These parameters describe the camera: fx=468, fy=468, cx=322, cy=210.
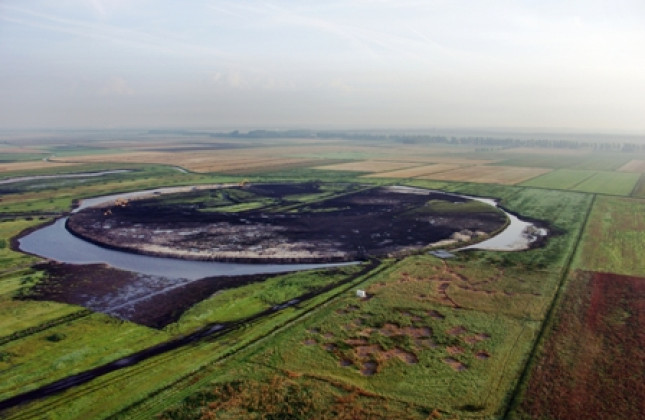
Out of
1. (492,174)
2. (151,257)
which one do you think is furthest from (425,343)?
(492,174)

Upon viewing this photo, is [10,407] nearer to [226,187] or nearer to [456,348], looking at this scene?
[456,348]

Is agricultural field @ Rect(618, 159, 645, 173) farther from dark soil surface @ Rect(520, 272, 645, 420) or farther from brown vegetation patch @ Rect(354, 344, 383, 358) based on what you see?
brown vegetation patch @ Rect(354, 344, 383, 358)

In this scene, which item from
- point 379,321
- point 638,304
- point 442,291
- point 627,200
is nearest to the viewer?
point 379,321

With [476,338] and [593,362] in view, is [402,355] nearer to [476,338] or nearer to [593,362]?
[476,338]

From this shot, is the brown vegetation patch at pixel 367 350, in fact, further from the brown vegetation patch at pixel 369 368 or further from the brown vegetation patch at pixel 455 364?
the brown vegetation patch at pixel 455 364

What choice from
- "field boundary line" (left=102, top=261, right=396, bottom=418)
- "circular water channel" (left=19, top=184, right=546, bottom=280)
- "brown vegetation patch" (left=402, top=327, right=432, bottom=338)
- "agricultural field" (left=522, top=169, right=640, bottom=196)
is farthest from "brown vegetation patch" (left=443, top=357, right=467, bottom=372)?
"agricultural field" (left=522, top=169, right=640, bottom=196)

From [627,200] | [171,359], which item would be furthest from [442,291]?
[627,200]

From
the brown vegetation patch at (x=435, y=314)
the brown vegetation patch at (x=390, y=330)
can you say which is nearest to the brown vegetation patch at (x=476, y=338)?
the brown vegetation patch at (x=435, y=314)

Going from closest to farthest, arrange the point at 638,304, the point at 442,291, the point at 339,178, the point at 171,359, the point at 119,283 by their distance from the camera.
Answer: the point at 171,359 < the point at 638,304 < the point at 442,291 < the point at 119,283 < the point at 339,178
